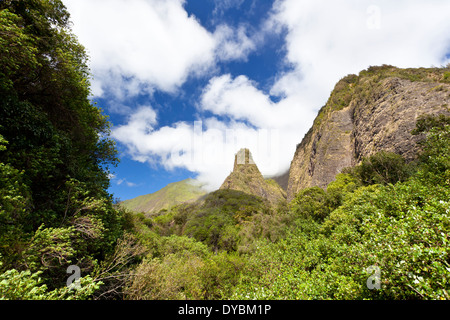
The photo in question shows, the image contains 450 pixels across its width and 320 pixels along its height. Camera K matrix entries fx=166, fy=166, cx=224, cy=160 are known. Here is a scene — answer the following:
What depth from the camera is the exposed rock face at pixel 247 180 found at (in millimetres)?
108119

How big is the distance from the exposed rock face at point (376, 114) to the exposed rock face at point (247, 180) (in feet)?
124

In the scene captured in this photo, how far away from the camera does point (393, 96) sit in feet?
137

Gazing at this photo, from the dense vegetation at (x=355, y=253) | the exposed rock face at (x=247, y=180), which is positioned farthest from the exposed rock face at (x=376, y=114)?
the exposed rock face at (x=247, y=180)

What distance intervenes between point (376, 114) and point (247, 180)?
78224mm

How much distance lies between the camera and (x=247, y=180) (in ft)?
375

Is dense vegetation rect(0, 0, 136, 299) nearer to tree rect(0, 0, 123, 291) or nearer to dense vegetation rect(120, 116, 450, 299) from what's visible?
tree rect(0, 0, 123, 291)

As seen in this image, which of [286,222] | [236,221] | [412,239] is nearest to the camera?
[412,239]

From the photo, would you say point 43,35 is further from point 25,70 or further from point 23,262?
point 23,262

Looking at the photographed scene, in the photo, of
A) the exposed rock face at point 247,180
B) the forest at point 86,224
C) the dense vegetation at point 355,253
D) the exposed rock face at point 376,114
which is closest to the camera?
the dense vegetation at point 355,253

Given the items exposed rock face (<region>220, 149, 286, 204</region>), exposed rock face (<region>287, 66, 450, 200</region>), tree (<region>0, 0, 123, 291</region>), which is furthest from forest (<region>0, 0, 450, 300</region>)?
exposed rock face (<region>220, 149, 286, 204</region>)

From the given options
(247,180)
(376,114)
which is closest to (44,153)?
(376,114)

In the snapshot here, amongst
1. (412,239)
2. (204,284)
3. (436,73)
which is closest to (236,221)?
(204,284)

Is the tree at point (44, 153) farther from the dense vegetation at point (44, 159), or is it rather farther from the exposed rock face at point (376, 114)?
the exposed rock face at point (376, 114)

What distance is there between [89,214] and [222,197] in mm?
67800
